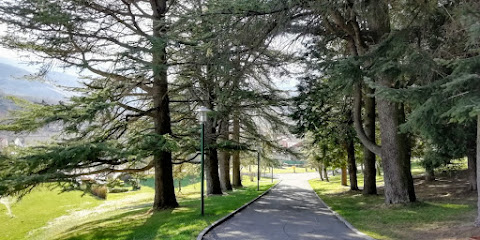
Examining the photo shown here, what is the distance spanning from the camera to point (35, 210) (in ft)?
76.5

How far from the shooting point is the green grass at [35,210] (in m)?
16.7

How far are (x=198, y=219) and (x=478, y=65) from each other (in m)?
7.74

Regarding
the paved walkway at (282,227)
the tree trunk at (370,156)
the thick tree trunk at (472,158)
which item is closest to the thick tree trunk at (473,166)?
the thick tree trunk at (472,158)

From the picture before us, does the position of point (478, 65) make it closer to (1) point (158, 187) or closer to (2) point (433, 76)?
(2) point (433, 76)

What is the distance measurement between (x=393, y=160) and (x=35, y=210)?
2206 cm

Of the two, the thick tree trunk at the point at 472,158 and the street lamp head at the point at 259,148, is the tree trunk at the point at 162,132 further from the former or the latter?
the thick tree trunk at the point at 472,158

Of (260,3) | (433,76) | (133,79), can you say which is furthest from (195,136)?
(433,76)

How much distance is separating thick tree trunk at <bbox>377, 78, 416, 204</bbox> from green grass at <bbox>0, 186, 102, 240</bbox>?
423 inches

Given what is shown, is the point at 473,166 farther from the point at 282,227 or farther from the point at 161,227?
the point at 161,227

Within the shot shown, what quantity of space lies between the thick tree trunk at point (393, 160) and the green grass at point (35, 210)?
10.7m

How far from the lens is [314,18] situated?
38.9 feet

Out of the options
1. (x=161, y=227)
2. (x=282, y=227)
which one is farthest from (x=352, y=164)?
(x=161, y=227)

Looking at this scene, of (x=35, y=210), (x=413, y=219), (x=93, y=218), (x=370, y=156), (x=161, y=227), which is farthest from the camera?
(x=35, y=210)

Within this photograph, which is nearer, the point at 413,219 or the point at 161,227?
the point at 413,219
